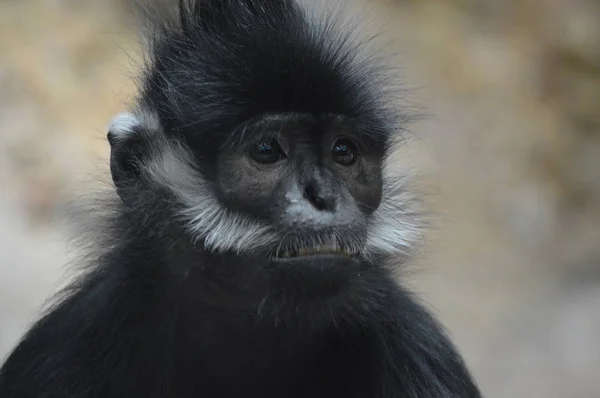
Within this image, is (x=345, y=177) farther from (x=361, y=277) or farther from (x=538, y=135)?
(x=538, y=135)

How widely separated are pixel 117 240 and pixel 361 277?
39.1 inches

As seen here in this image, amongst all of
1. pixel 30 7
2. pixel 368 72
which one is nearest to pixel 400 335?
pixel 368 72

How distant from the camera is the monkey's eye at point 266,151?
11.4ft

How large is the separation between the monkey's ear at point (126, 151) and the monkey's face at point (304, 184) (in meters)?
0.43

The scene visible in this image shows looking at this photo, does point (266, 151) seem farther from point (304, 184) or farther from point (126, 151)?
point (126, 151)

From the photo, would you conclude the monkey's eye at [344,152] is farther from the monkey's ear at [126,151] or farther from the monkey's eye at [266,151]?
the monkey's ear at [126,151]

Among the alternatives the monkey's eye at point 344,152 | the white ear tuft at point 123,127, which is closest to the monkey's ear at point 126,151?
the white ear tuft at point 123,127

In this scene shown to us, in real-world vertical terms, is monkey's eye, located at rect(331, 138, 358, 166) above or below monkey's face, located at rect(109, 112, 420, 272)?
above

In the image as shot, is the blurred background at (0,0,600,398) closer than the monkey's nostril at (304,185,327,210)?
No

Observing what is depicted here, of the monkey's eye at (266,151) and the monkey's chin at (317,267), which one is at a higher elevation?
the monkey's eye at (266,151)

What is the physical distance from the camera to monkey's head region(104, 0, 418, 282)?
3.36 m

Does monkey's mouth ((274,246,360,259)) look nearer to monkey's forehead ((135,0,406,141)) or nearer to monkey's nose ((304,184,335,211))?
monkey's nose ((304,184,335,211))

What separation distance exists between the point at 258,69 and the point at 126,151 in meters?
0.65

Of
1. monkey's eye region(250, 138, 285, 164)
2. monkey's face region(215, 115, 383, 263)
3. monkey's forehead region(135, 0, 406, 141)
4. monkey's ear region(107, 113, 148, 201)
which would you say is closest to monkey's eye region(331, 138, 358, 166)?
→ monkey's face region(215, 115, 383, 263)
